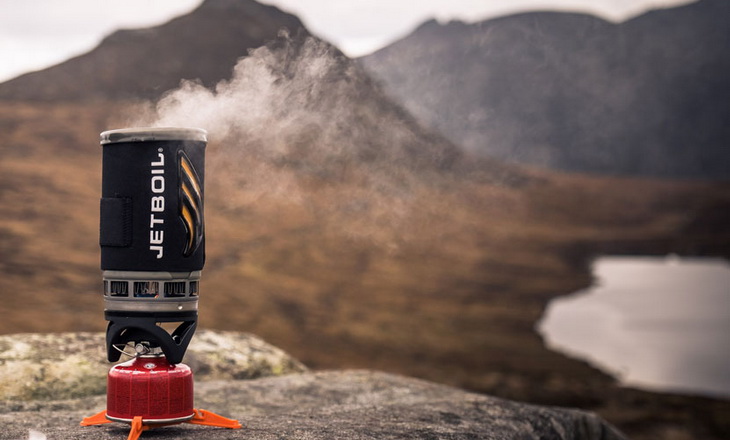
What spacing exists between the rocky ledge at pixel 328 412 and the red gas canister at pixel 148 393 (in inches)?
4.7

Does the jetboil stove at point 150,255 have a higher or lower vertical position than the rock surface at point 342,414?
higher

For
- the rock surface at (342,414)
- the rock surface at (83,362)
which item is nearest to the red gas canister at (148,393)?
the rock surface at (342,414)

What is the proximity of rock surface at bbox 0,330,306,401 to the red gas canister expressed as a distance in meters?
1.64

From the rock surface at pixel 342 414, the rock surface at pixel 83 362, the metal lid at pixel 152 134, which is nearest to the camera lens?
the metal lid at pixel 152 134

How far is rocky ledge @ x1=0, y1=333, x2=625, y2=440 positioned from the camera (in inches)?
166

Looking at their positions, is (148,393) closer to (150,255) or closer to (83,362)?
(150,255)

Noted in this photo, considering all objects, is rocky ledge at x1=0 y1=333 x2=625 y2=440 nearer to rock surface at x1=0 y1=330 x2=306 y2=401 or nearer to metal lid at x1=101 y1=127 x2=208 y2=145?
rock surface at x1=0 y1=330 x2=306 y2=401

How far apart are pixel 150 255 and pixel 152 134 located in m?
0.59

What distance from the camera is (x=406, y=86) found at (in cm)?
788

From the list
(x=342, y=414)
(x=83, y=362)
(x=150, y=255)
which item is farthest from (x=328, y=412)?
(x=83, y=362)

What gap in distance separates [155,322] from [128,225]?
1.63 feet

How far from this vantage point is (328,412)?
16.6ft

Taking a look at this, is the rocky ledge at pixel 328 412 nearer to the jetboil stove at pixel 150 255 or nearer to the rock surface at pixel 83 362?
the rock surface at pixel 83 362

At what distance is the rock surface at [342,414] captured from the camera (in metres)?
4.21
